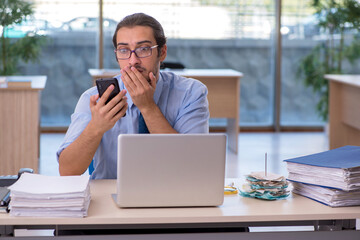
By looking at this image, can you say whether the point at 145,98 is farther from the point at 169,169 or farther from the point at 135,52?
the point at 169,169

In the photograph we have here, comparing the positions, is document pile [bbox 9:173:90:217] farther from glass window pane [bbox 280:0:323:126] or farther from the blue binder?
glass window pane [bbox 280:0:323:126]

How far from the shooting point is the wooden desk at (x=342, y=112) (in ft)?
18.9

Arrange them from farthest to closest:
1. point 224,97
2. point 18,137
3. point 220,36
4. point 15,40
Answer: point 220,36, point 15,40, point 224,97, point 18,137

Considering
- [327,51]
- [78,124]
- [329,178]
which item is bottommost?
[329,178]

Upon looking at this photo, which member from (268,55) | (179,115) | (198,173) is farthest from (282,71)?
(198,173)

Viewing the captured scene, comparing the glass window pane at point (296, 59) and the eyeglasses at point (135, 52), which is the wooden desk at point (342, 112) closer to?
the glass window pane at point (296, 59)

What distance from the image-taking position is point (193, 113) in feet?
7.41

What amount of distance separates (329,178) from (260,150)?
171 inches

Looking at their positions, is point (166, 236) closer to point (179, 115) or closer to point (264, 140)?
point (179, 115)

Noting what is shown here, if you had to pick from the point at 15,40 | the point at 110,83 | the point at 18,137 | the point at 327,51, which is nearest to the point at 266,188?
the point at 110,83

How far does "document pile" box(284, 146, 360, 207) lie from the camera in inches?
69.7

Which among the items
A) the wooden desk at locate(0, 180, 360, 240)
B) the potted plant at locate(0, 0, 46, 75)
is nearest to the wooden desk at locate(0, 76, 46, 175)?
the potted plant at locate(0, 0, 46, 75)

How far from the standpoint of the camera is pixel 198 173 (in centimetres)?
168

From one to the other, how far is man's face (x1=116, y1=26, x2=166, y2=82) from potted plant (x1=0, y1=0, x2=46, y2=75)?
15.2ft
